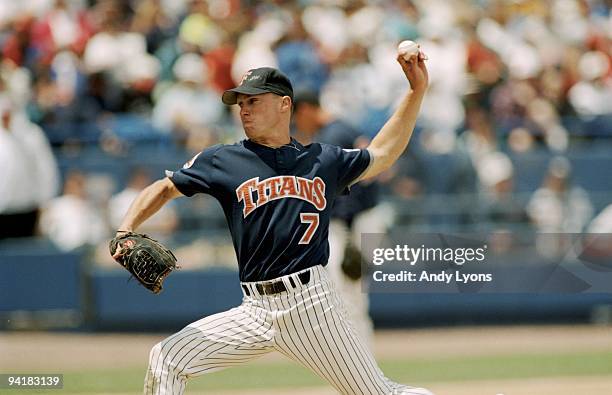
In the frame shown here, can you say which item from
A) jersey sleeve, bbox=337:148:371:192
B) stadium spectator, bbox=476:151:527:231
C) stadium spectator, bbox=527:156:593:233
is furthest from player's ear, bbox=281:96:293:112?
stadium spectator, bbox=527:156:593:233

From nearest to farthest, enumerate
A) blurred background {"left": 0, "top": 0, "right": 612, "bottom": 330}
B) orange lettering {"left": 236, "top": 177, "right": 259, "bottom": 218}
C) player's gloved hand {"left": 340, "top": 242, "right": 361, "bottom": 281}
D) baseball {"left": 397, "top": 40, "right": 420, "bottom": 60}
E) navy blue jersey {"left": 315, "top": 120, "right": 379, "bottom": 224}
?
orange lettering {"left": 236, "top": 177, "right": 259, "bottom": 218} < baseball {"left": 397, "top": 40, "right": 420, "bottom": 60} < player's gloved hand {"left": 340, "top": 242, "right": 361, "bottom": 281} < navy blue jersey {"left": 315, "top": 120, "right": 379, "bottom": 224} < blurred background {"left": 0, "top": 0, "right": 612, "bottom": 330}

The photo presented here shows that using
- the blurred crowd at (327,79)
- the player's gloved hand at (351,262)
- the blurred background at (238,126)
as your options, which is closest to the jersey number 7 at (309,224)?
the player's gloved hand at (351,262)

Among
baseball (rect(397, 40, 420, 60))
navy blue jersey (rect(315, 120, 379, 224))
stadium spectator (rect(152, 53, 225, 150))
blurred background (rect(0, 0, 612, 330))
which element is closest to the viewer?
baseball (rect(397, 40, 420, 60))

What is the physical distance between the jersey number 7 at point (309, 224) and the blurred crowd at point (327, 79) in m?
6.48

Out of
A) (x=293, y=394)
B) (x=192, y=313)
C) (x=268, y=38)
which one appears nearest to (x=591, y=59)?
(x=268, y=38)

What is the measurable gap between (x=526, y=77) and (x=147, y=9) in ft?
15.2

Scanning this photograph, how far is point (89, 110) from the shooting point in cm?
1227

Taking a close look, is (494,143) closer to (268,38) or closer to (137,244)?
(268,38)

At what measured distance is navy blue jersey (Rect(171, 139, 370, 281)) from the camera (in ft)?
16.3

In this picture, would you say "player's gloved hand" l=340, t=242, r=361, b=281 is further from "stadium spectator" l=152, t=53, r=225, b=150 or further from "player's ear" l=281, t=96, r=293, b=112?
"stadium spectator" l=152, t=53, r=225, b=150

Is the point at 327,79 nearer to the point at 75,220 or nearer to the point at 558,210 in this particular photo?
the point at 558,210

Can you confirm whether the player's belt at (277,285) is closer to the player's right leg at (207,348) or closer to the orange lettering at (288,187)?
the player's right leg at (207,348)

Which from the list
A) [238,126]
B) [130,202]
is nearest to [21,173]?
[130,202]

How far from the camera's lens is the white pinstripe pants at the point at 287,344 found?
4.89 m
